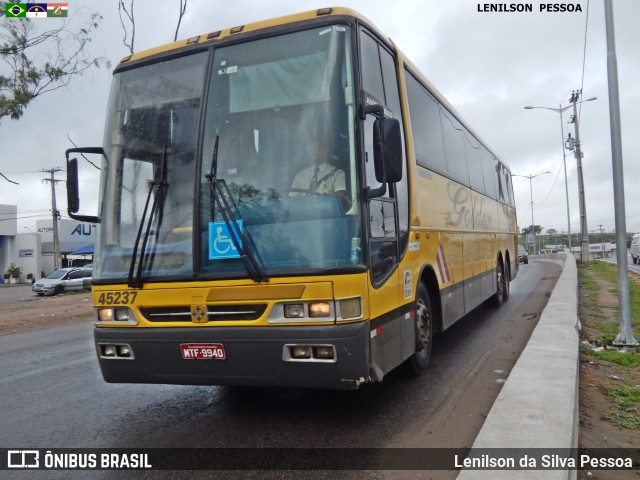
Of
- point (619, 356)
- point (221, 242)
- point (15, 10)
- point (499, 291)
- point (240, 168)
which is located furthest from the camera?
point (15, 10)

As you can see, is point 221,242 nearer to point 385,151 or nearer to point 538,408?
point 385,151

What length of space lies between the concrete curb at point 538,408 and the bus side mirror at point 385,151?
6.67ft

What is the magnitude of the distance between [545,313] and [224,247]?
7.03 meters

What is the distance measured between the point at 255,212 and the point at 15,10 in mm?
14669

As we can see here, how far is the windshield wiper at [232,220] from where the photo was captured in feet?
13.6

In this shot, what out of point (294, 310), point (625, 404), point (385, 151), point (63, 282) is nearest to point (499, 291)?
point (625, 404)

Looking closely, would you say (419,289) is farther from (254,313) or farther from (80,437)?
(80,437)

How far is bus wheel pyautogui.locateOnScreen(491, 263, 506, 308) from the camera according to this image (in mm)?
11828

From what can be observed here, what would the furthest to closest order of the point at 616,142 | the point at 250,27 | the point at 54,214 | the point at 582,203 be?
the point at 54,214 → the point at 582,203 → the point at 616,142 → the point at 250,27

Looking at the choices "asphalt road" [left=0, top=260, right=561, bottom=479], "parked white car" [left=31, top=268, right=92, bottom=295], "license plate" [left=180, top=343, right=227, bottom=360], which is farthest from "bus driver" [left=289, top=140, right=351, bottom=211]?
"parked white car" [left=31, top=268, right=92, bottom=295]

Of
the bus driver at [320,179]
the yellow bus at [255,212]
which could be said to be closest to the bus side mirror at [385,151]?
the yellow bus at [255,212]

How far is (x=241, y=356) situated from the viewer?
13.9ft

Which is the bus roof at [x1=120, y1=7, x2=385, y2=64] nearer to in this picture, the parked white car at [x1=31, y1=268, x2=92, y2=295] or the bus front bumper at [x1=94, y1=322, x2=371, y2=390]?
the bus front bumper at [x1=94, y1=322, x2=371, y2=390]

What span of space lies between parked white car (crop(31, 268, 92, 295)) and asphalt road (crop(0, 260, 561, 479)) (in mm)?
24447
